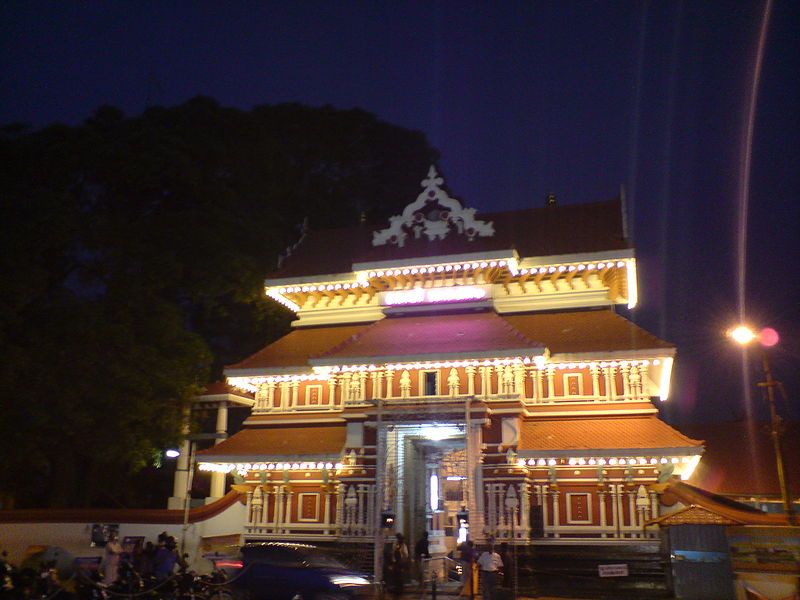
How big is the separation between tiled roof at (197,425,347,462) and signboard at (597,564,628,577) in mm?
7317

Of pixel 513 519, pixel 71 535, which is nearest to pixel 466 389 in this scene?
pixel 513 519

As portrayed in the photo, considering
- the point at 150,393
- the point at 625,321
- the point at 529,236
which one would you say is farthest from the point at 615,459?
the point at 150,393

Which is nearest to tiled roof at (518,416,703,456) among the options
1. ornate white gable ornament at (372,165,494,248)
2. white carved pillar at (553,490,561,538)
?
white carved pillar at (553,490,561,538)

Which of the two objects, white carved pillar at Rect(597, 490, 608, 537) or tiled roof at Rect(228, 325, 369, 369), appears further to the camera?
tiled roof at Rect(228, 325, 369, 369)

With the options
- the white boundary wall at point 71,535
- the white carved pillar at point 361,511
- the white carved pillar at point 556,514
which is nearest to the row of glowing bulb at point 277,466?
the white carved pillar at point 361,511

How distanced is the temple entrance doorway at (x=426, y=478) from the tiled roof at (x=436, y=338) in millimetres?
2058

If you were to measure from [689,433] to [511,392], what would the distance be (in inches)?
730

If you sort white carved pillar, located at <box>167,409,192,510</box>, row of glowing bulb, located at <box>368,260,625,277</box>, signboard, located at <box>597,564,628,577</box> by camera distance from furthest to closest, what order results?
white carved pillar, located at <box>167,409,192,510</box> → row of glowing bulb, located at <box>368,260,625,277</box> → signboard, located at <box>597,564,628,577</box>

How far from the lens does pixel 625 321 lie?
69.2 ft

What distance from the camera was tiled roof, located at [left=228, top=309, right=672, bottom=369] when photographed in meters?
19.7

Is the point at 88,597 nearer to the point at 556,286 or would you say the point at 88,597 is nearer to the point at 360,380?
the point at 360,380

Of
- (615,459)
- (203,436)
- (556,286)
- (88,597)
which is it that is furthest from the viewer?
(203,436)

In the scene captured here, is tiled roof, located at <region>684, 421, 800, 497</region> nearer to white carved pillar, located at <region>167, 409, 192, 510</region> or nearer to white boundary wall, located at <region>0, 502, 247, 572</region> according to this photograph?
white carved pillar, located at <region>167, 409, 192, 510</region>

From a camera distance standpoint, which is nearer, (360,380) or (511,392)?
(511,392)
